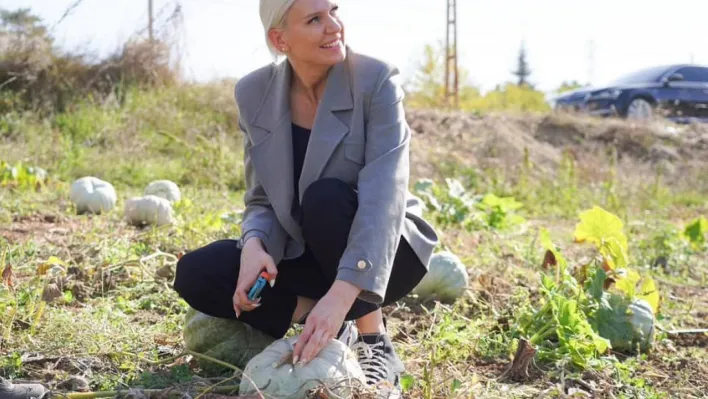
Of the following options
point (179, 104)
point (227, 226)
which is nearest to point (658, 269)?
point (227, 226)

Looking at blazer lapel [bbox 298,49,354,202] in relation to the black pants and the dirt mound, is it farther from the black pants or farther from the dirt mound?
the dirt mound

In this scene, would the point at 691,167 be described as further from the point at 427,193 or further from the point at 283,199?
the point at 283,199

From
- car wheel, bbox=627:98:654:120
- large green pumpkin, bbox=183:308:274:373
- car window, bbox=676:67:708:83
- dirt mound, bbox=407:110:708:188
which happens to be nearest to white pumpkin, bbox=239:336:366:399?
large green pumpkin, bbox=183:308:274:373

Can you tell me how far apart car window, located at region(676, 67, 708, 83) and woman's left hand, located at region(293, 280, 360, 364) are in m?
13.4

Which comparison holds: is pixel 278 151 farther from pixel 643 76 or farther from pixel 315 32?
pixel 643 76

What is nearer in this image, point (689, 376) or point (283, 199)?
point (283, 199)

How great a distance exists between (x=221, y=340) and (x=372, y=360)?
0.55m

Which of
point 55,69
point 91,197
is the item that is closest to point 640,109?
point 55,69

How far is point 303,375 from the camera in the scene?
2.15m

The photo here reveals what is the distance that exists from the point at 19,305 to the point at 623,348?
2136 mm

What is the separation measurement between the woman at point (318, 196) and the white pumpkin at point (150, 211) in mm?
2187

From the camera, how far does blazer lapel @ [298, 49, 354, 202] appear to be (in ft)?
8.27

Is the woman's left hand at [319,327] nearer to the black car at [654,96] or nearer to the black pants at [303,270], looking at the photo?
the black pants at [303,270]

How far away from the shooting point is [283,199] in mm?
2588
